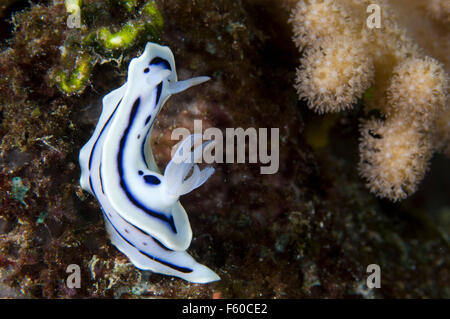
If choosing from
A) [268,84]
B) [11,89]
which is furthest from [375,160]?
[11,89]

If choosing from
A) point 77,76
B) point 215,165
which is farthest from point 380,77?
point 77,76

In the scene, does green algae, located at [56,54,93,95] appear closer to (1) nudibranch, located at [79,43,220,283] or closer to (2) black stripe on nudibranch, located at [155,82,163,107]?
(1) nudibranch, located at [79,43,220,283]

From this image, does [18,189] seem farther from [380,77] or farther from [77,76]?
[380,77]

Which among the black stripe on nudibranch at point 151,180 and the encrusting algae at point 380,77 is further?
the encrusting algae at point 380,77

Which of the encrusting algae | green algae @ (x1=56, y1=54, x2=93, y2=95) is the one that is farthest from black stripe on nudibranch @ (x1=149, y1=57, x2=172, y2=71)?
the encrusting algae

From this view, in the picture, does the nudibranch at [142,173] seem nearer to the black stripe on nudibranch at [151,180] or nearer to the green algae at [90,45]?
the black stripe on nudibranch at [151,180]

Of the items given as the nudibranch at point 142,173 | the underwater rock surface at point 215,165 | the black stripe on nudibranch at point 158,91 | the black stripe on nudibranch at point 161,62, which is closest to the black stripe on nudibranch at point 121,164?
the nudibranch at point 142,173
